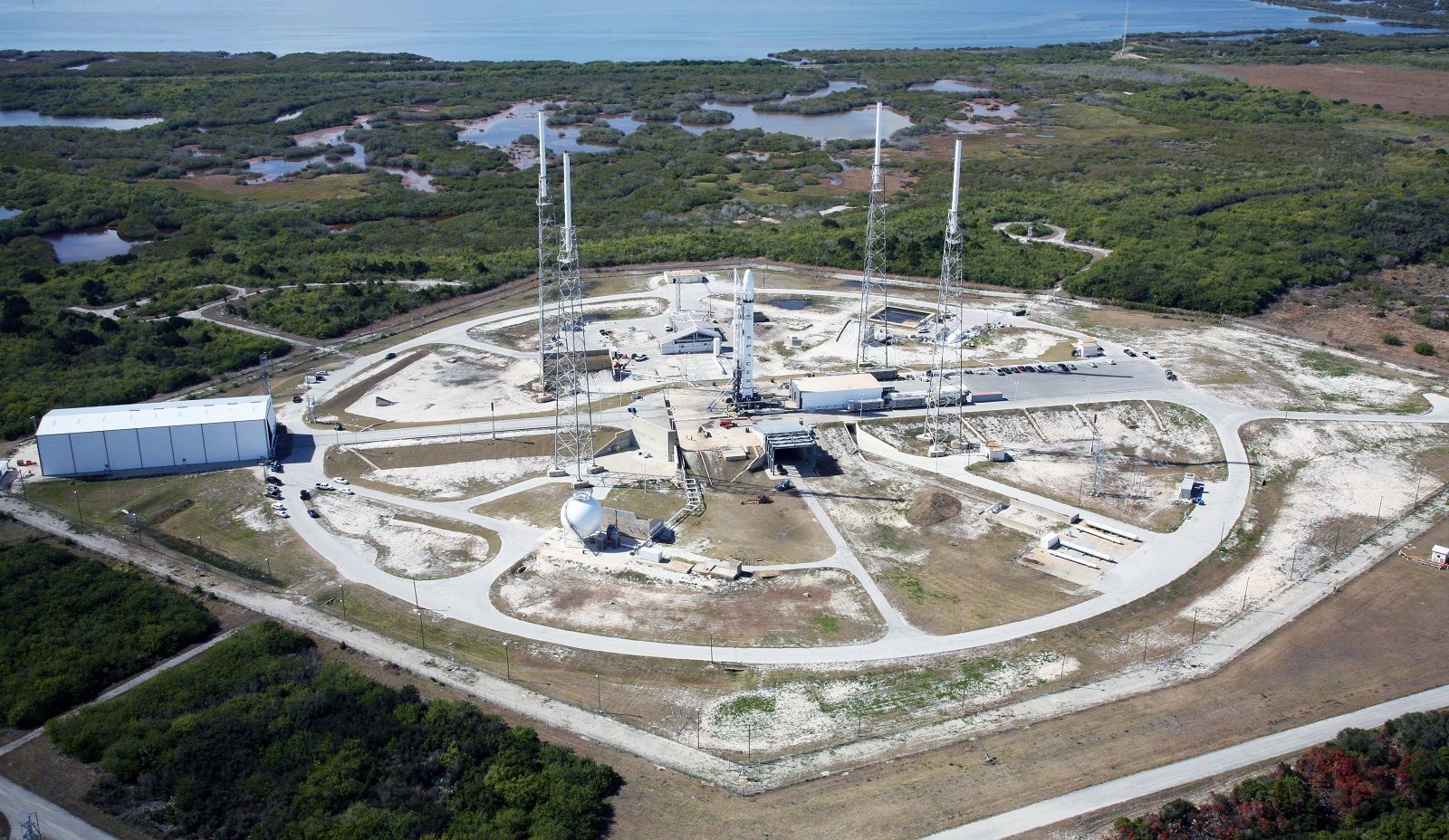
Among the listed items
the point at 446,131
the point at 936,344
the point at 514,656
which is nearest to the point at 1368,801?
the point at 514,656

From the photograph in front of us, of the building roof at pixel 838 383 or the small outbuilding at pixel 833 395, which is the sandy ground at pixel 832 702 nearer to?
the small outbuilding at pixel 833 395

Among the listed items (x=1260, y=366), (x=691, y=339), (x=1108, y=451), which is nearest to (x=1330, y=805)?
(x=1108, y=451)

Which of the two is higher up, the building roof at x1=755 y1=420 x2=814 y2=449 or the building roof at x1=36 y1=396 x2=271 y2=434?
the building roof at x1=36 y1=396 x2=271 y2=434

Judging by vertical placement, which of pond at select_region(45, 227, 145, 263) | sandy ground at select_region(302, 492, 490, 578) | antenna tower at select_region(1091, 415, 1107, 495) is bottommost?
sandy ground at select_region(302, 492, 490, 578)

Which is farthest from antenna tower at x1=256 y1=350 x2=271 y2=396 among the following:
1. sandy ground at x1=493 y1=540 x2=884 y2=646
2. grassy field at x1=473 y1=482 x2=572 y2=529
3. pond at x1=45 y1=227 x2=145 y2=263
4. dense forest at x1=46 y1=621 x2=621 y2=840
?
pond at x1=45 y1=227 x2=145 y2=263

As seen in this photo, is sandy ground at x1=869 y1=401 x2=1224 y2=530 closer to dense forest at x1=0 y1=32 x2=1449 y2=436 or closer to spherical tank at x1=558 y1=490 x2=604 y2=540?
spherical tank at x1=558 y1=490 x2=604 y2=540

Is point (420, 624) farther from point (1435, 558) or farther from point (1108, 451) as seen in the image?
point (1435, 558)
